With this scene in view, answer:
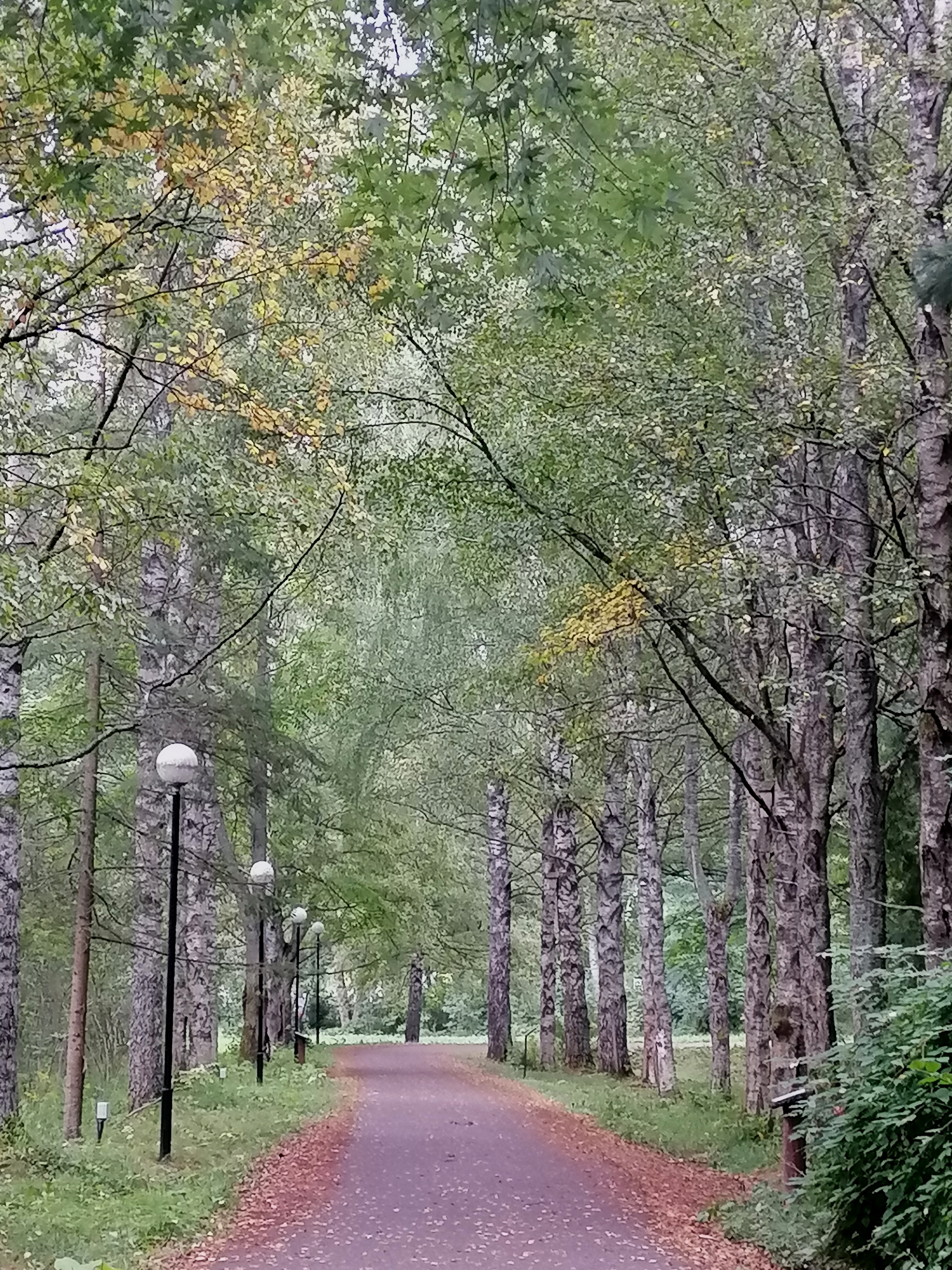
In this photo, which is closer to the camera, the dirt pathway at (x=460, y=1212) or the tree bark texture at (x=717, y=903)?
the dirt pathway at (x=460, y=1212)

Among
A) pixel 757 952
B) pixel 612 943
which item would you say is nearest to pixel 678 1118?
pixel 757 952

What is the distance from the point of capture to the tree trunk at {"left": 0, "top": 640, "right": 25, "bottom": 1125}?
31.0 feet

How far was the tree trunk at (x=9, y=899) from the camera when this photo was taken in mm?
9461

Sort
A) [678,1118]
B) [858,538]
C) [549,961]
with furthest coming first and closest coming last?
[549,961]
[678,1118]
[858,538]

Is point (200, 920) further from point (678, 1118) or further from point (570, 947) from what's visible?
point (678, 1118)

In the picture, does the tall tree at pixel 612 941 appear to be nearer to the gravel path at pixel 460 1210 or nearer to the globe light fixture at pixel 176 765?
the gravel path at pixel 460 1210

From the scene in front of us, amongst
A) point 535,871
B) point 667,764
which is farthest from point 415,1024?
point 667,764

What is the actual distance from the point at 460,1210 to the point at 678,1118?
5.86 m

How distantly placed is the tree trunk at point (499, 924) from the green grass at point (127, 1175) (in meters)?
8.96

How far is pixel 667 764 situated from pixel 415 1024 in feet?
74.3

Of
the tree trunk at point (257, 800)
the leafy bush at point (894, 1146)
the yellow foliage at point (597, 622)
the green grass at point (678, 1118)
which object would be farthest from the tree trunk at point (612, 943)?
the leafy bush at point (894, 1146)

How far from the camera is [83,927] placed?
11.4 metres

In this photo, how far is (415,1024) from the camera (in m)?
39.4

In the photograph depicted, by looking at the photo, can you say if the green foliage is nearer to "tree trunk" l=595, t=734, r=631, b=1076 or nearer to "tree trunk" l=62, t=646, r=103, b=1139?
"tree trunk" l=62, t=646, r=103, b=1139
